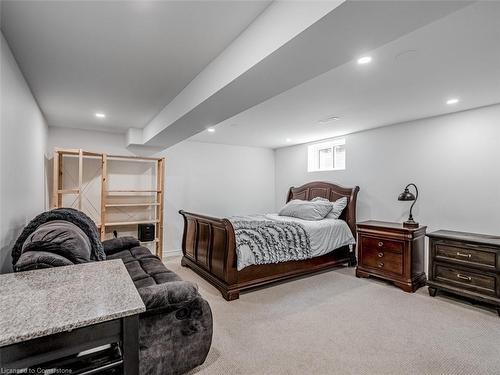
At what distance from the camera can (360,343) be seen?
2166 mm

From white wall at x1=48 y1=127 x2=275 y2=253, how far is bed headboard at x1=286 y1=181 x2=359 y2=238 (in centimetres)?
99

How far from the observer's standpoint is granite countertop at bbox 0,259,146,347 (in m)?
0.89

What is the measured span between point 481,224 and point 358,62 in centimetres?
272

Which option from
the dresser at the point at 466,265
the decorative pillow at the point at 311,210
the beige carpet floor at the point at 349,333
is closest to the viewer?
the beige carpet floor at the point at 349,333

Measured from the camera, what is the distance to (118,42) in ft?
6.02

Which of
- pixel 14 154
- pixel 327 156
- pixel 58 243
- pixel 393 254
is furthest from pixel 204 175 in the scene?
pixel 58 243

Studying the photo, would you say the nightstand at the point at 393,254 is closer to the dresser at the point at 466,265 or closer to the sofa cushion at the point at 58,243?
the dresser at the point at 466,265

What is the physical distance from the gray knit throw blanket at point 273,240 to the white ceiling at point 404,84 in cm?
156

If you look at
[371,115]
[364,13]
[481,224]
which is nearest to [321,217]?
[371,115]

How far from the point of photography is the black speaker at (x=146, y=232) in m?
4.40

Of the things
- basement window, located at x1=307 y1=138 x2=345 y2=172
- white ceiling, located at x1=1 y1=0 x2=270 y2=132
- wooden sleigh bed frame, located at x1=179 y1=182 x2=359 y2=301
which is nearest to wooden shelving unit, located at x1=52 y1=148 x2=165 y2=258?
wooden sleigh bed frame, located at x1=179 y1=182 x2=359 y2=301

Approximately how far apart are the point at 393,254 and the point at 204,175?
3752mm

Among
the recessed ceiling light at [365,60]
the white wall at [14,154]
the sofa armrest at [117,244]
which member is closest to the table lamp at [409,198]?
the recessed ceiling light at [365,60]

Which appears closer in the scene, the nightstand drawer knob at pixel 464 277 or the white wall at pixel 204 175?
the nightstand drawer knob at pixel 464 277
